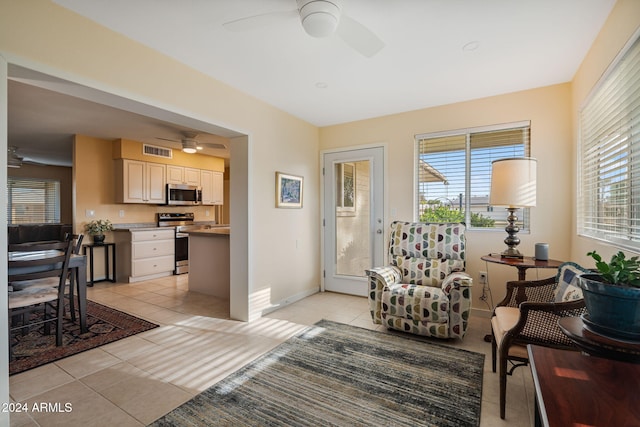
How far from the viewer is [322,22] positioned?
5.89ft

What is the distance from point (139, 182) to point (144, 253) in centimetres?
127

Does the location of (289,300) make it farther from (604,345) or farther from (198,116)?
(604,345)

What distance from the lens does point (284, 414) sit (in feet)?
5.82

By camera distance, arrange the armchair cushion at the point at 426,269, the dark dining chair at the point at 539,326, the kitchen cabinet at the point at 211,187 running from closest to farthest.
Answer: the dark dining chair at the point at 539,326 < the armchair cushion at the point at 426,269 < the kitchen cabinet at the point at 211,187

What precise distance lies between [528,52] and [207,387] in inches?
138

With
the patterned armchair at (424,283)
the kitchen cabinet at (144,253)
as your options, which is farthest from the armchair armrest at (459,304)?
the kitchen cabinet at (144,253)

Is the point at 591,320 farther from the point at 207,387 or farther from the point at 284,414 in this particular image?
the point at 207,387

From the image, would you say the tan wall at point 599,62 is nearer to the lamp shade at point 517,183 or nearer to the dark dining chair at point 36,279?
the lamp shade at point 517,183

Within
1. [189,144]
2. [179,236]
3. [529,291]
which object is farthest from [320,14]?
[179,236]

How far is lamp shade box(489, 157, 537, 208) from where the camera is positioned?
2.67 metres

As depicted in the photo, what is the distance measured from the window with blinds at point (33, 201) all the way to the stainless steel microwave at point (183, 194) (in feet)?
14.8

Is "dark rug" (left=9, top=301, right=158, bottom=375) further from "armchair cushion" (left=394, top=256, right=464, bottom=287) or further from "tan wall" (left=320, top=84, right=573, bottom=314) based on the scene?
"tan wall" (left=320, top=84, right=573, bottom=314)

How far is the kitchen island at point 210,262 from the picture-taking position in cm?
427

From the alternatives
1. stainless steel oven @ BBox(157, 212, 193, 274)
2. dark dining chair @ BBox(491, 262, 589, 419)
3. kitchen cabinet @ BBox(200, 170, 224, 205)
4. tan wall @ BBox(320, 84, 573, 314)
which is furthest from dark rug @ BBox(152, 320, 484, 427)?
kitchen cabinet @ BBox(200, 170, 224, 205)
